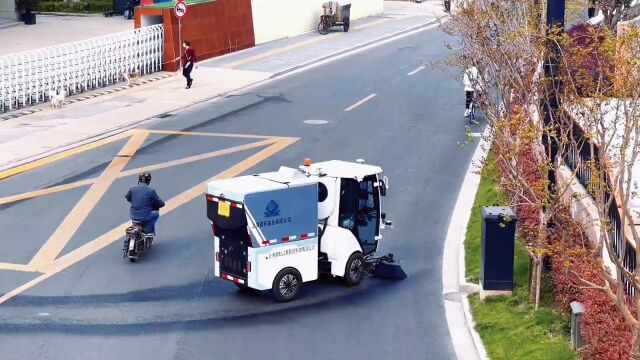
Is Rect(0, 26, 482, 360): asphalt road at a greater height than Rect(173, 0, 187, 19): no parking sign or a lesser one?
lesser

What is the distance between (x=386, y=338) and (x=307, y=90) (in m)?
23.6

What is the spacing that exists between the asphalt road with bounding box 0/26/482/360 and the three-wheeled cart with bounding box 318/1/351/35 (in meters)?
22.6

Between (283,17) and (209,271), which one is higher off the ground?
(283,17)

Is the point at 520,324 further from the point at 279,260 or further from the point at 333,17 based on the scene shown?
the point at 333,17

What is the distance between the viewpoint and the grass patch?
1535 cm

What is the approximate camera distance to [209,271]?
1950cm

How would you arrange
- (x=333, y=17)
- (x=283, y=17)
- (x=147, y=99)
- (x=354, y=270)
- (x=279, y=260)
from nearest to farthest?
(x=279, y=260), (x=354, y=270), (x=147, y=99), (x=283, y=17), (x=333, y=17)

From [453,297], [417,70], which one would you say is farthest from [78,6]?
[453,297]

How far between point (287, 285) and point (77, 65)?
21.8 meters

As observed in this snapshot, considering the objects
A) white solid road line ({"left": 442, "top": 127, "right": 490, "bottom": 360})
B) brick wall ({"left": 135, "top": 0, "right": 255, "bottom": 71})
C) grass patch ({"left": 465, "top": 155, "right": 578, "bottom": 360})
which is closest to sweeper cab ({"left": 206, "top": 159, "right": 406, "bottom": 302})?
white solid road line ({"left": 442, "top": 127, "right": 490, "bottom": 360})

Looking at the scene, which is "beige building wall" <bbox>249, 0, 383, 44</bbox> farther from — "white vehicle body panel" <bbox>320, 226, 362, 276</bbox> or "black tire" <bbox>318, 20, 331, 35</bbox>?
"white vehicle body panel" <bbox>320, 226, 362, 276</bbox>

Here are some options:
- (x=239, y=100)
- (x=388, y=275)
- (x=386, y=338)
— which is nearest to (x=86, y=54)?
(x=239, y=100)

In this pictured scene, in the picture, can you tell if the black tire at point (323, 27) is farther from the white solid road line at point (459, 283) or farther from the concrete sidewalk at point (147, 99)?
the white solid road line at point (459, 283)

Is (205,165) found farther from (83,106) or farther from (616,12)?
(616,12)
